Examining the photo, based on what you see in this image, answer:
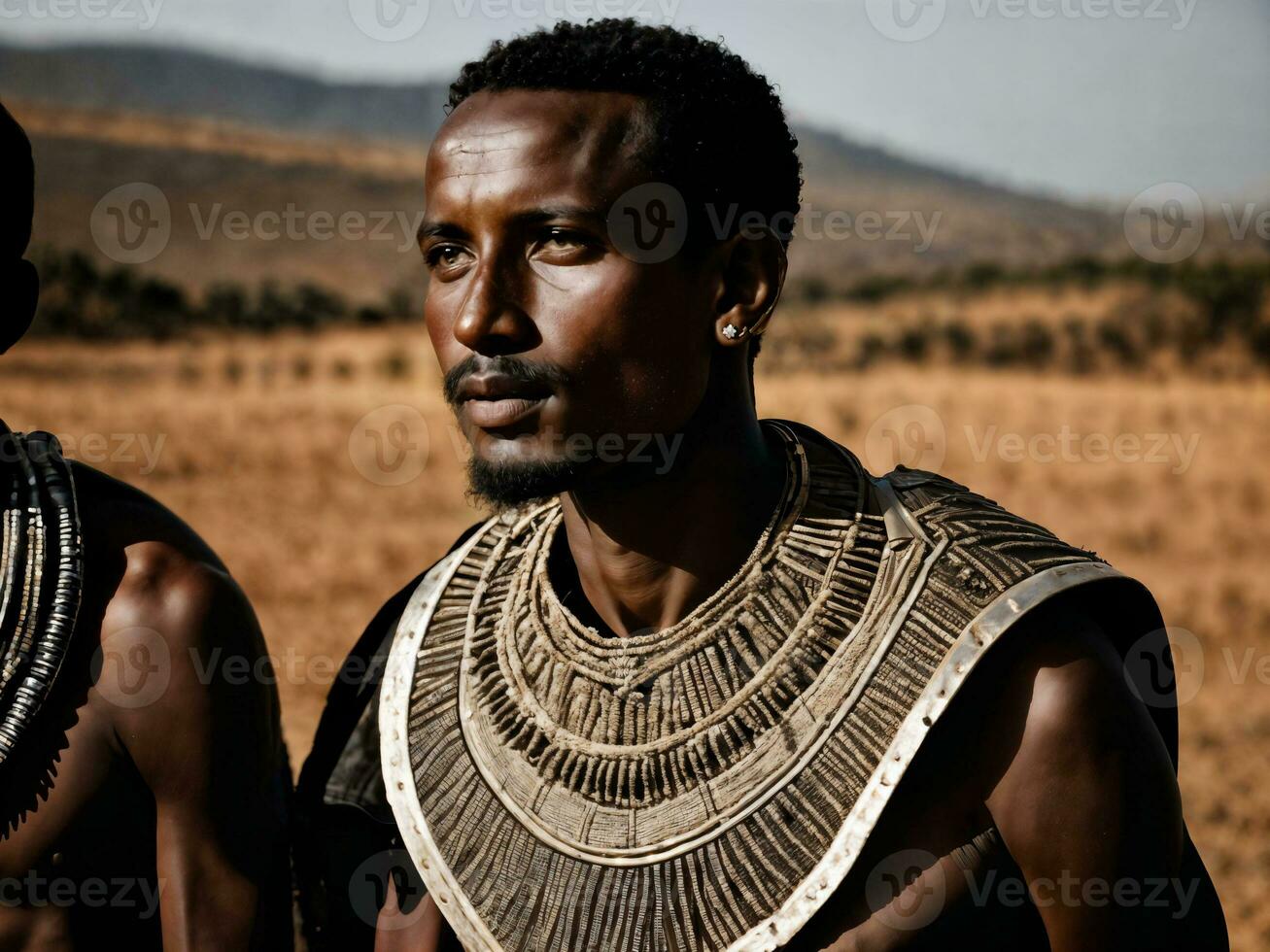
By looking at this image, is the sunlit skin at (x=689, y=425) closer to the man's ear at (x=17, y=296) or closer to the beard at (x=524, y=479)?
the beard at (x=524, y=479)

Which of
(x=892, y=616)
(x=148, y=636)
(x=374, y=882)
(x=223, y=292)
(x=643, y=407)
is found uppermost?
(x=643, y=407)

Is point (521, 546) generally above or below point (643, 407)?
below

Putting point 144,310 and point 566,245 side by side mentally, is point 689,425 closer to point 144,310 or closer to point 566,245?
point 566,245

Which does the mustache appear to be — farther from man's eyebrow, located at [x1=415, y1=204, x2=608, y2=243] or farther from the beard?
man's eyebrow, located at [x1=415, y1=204, x2=608, y2=243]

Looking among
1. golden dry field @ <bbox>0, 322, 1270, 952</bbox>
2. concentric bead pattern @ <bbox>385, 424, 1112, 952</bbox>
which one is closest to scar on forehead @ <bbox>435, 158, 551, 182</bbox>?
concentric bead pattern @ <bbox>385, 424, 1112, 952</bbox>

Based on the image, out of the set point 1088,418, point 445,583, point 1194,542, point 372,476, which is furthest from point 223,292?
point 445,583

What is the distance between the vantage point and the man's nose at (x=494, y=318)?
8.16ft

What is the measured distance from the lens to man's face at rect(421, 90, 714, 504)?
98.0 inches

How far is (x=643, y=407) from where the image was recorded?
8.39 feet

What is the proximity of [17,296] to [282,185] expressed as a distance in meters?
50.6

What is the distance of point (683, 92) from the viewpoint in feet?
8.50

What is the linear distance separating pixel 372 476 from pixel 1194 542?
9.40 m

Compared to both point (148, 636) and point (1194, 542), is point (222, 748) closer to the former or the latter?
point (148, 636)

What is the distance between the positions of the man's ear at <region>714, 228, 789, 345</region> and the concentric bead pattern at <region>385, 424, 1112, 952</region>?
1.07 feet
